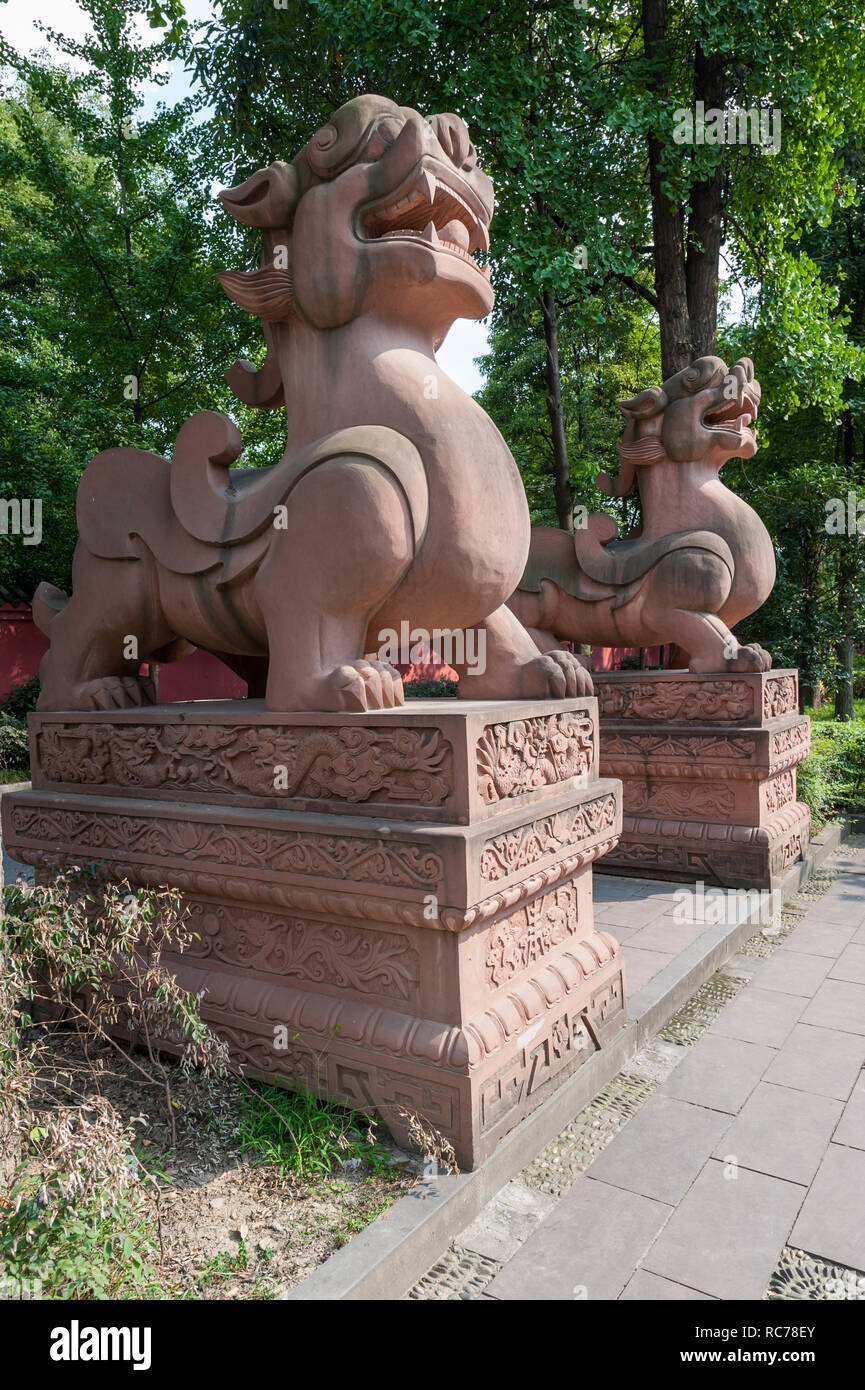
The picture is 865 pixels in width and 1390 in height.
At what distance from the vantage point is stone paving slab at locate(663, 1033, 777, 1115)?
2.87 meters

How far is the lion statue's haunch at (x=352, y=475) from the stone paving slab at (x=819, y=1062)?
5.14 ft

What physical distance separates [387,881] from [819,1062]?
1918 millimetres

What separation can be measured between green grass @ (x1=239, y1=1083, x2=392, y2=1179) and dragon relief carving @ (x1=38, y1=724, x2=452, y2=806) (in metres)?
0.94

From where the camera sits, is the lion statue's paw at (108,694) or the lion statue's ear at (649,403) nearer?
the lion statue's paw at (108,694)

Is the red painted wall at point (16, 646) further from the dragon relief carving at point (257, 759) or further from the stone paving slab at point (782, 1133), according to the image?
the stone paving slab at point (782, 1133)

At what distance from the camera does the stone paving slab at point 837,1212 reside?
83.8 inches

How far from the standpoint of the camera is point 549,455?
671 inches

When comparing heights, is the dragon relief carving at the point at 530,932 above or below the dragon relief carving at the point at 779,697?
below

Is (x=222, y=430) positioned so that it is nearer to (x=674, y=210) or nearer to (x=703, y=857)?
(x=703, y=857)

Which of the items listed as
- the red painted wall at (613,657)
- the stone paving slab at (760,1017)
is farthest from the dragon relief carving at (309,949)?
the red painted wall at (613,657)

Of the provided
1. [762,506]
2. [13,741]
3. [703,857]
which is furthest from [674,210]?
[13,741]

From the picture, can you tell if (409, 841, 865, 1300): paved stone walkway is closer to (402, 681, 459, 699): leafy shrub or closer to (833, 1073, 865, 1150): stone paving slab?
(833, 1073, 865, 1150): stone paving slab

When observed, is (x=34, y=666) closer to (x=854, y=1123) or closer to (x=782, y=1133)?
(x=782, y=1133)

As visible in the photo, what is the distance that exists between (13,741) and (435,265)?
8.47m
